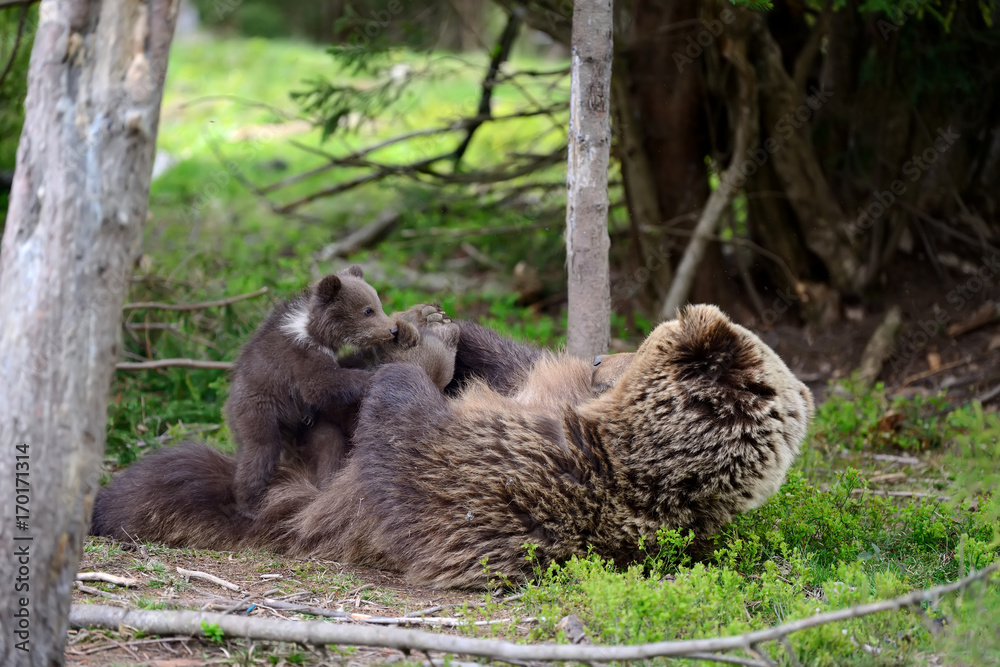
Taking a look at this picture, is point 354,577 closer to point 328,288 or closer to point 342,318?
point 342,318

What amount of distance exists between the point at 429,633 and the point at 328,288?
8.04 ft

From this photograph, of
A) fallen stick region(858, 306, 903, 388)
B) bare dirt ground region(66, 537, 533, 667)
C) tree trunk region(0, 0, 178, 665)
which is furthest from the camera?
fallen stick region(858, 306, 903, 388)

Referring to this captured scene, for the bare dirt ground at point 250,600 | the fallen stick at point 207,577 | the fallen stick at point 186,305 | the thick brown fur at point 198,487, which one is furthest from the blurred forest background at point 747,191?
the fallen stick at point 207,577

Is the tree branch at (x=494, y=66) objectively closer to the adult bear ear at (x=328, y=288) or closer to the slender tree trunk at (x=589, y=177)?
the slender tree trunk at (x=589, y=177)

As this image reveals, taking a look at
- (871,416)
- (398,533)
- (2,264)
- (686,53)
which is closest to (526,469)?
(398,533)

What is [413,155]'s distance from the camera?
50.9 ft

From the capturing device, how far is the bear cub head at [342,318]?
201 inches

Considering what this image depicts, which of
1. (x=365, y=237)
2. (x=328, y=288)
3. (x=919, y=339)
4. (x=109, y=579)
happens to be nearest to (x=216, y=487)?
(x=109, y=579)

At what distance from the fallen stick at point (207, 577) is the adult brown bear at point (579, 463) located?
0.73 metres

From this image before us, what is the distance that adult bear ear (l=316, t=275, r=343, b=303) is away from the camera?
5098mm

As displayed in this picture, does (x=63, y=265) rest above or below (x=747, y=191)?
below

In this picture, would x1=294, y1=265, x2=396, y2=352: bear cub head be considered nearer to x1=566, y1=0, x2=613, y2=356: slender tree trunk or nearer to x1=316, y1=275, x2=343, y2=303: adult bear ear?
x1=316, y1=275, x2=343, y2=303: adult bear ear

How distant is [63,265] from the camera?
2789mm

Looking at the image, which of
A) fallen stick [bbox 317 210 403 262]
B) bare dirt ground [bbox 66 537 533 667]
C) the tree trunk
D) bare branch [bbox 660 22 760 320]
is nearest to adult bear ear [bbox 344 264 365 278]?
bare dirt ground [bbox 66 537 533 667]
